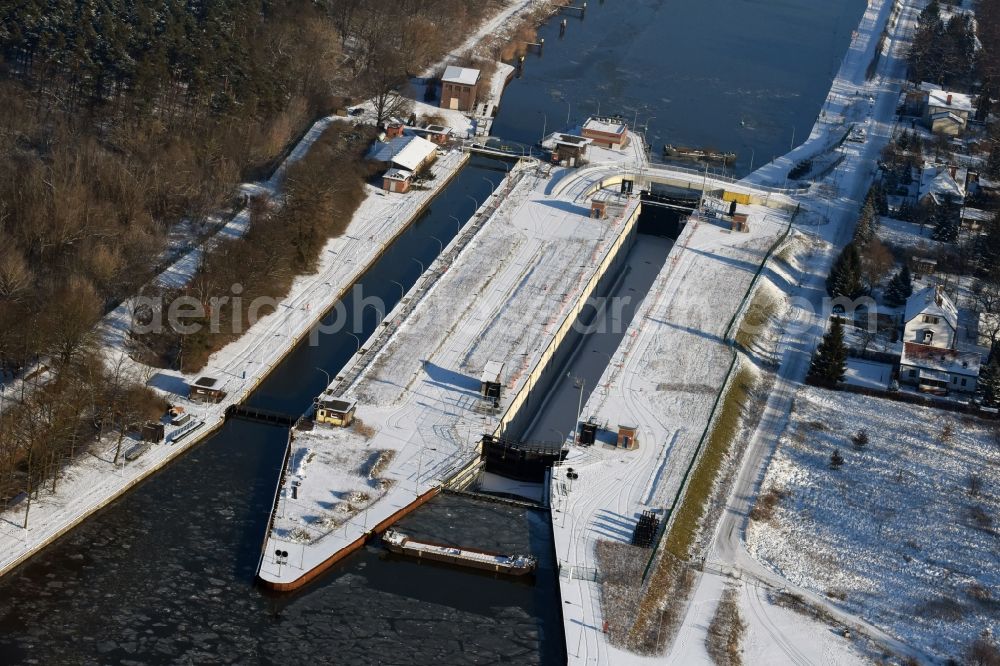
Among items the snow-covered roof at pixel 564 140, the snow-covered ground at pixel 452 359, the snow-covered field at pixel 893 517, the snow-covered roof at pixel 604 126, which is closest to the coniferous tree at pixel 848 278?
the snow-covered field at pixel 893 517

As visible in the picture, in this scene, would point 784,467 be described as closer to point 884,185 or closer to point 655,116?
point 884,185

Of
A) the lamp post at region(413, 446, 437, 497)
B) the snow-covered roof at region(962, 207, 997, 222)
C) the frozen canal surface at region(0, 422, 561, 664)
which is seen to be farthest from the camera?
the snow-covered roof at region(962, 207, 997, 222)

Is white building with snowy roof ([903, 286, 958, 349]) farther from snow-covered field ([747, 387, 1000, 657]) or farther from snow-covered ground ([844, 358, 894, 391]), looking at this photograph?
snow-covered field ([747, 387, 1000, 657])

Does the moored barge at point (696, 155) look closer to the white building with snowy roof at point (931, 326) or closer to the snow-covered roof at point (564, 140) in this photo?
the snow-covered roof at point (564, 140)

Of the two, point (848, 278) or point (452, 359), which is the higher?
point (848, 278)

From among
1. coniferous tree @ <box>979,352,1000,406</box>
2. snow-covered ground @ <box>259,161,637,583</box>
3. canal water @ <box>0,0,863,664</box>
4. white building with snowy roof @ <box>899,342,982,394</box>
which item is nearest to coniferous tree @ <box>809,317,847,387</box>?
white building with snowy roof @ <box>899,342,982,394</box>

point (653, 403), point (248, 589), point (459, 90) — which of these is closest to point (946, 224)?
point (653, 403)

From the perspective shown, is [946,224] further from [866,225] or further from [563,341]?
[563,341]
